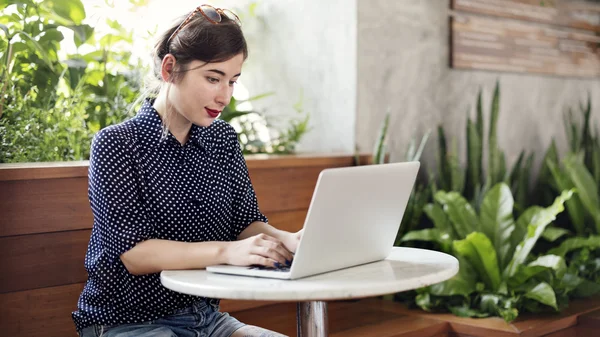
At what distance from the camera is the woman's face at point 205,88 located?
6.14ft

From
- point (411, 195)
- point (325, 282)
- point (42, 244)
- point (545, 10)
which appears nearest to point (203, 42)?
point (325, 282)

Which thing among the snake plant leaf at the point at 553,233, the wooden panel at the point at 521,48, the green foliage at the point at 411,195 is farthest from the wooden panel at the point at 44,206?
the wooden panel at the point at 521,48

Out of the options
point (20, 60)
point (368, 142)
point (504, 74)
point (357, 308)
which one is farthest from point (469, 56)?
point (20, 60)

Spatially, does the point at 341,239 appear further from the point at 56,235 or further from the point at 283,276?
the point at 56,235

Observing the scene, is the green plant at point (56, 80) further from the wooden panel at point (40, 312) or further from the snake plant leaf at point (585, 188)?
the snake plant leaf at point (585, 188)

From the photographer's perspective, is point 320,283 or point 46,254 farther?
point 46,254

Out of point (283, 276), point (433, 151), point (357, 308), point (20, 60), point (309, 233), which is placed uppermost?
point (20, 60)

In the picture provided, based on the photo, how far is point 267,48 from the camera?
3986mm

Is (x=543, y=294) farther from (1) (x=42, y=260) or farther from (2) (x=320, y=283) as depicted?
(1) (x=42, y=260)

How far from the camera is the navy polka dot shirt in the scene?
178 centimetres

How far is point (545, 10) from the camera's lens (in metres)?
4.72

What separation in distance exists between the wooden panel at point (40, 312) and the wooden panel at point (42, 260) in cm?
3

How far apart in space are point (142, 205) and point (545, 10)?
3.67m

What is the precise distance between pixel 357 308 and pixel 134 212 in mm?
1760
